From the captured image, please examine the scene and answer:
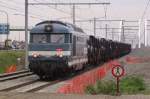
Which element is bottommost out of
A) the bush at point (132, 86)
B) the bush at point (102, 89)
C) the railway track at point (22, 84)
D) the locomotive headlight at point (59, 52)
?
the railway track at point (22, 84)

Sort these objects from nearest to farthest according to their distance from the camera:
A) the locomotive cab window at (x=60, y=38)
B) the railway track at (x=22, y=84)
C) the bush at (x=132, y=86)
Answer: the bush at (x=132, y=86)
the railway track at (x=22, y=84)
the locomotive cab window at (x=60, y=38)

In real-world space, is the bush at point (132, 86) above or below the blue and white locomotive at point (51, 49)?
below

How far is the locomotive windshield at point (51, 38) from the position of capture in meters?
30.3

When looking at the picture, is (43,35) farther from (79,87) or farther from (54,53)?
(79,87)

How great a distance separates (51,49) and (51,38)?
0.89 meters

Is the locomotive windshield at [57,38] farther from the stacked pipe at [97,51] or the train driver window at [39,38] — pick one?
the stacked pipe at [97,51]

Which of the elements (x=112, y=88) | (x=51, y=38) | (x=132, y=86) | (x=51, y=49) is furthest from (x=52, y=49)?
(x=112, y=88)

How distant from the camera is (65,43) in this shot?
30.1m

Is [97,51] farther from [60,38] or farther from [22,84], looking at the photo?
[22,84]

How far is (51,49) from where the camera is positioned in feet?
97.9

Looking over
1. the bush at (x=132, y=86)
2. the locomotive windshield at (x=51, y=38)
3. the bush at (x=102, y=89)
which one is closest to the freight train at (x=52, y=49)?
the locomotive windshield at (x=51, y=38)

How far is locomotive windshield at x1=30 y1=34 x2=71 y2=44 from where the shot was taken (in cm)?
3030

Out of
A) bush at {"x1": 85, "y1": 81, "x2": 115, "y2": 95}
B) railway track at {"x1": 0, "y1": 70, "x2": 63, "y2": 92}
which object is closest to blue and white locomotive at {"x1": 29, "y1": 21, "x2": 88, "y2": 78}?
railway track at {"x1": 0, "y1": 70, "x2": 63, "y2": 92}

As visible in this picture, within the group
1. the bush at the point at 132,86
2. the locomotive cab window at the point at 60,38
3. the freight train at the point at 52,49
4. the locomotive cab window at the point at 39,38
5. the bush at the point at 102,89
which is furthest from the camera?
the locomotive cab window at the point at 39,38
